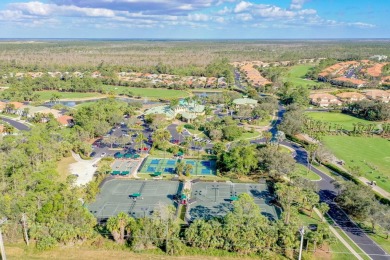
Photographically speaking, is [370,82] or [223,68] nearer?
[370,82]

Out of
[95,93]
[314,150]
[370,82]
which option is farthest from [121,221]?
[370,82]

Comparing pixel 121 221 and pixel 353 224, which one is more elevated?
pixel 121 221

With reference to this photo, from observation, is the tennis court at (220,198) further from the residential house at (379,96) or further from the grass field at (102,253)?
the residential house at (379,96)

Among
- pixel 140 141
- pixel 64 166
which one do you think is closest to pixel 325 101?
pixel 140 141

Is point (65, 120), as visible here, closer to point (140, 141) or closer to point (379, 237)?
point (140, 141)

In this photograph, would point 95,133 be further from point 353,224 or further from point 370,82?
point 370,82

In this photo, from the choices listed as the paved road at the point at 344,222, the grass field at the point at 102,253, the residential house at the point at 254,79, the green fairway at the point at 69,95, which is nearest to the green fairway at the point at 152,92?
the green fairway at the point at 69,95

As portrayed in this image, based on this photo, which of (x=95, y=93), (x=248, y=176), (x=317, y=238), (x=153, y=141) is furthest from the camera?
(x=95, y=93)
